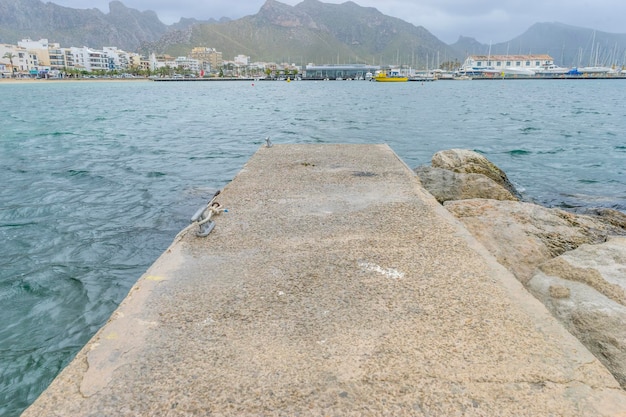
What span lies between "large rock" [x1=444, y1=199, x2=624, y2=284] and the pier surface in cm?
70

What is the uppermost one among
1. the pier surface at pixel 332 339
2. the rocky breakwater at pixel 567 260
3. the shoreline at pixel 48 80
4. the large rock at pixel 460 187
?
the shoreline at pixel 48 80

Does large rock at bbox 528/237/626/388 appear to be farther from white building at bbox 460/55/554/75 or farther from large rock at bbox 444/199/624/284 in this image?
white building at bbox 460/55/554/75

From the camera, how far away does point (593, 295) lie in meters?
3.11

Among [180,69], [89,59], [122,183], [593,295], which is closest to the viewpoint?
[593,295]

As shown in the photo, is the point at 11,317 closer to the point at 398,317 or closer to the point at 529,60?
the point at 398,317

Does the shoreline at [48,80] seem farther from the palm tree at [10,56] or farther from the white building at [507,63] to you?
the white building at [507,63]

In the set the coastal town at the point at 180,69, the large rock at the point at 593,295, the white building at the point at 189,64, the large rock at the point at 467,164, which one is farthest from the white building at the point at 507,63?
the large rock at the point at 593,295

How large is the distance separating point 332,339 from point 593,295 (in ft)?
6.70

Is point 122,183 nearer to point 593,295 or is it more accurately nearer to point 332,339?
point 332,339

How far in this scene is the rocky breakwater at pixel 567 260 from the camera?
277 cm

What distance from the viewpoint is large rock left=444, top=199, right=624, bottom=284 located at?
4273 millimetres

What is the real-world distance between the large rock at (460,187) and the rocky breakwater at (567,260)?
24 mm

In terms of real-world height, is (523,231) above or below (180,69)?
below

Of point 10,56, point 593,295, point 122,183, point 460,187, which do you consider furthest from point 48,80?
point 593,295
